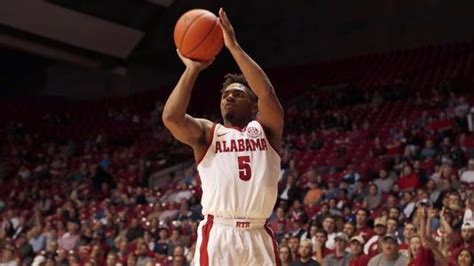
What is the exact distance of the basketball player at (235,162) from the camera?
3.94 m

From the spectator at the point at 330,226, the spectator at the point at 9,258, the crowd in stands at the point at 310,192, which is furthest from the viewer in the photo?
the spectator at the point at 9,258

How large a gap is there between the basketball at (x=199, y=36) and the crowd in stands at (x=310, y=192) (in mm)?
3273

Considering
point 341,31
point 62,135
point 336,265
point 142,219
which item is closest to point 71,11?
point 62,135

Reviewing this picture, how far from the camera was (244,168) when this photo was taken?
3.99 m

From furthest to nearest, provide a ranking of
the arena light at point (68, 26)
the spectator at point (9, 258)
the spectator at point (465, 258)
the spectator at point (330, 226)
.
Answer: the arena light at point (68, 26) < the spectator at point (9, 258) < the spectator at point (330, 226) < the spectator at point (465, 258)

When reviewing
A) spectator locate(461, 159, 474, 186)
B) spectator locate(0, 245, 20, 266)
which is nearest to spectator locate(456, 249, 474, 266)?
spectator locate(461, 159, 474, 186)

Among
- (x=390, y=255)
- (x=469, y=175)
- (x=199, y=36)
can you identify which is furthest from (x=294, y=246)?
(x=199, y=36)

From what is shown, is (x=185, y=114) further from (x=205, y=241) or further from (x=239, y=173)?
(x=205, y=241)

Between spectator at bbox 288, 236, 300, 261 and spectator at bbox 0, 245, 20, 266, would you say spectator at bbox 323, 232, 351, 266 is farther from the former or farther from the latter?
spectator at bbox 0, 245, 20, 266

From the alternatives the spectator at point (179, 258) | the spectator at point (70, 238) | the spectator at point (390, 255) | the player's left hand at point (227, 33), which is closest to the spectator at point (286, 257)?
the spectator at point (390, 255)

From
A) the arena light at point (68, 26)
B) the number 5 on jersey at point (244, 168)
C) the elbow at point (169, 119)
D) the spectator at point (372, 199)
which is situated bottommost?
the number 5 on jersey at point (244, 168)

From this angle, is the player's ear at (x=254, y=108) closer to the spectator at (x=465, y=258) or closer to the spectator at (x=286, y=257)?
the spectator at (x=465, y=258)

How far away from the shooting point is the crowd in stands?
8023mm

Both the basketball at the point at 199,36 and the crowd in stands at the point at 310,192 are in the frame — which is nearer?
the basketball at the point at 199,36
